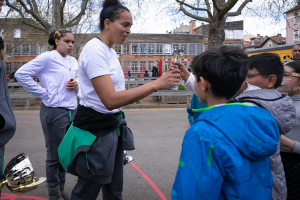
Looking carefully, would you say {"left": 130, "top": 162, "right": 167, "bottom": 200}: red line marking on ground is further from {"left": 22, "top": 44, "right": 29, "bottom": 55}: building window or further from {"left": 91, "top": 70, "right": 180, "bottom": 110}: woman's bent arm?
{"left": 22, "top": 44, "right": 29, "bottom": 55}: building window

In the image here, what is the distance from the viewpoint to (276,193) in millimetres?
1571

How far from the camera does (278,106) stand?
1569mm

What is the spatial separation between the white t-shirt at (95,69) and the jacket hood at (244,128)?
841mm

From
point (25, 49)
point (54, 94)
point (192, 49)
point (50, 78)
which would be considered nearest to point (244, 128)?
point (54, 94)

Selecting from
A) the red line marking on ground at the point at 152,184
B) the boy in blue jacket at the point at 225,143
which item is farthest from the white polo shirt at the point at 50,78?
the boy in blue jacket at the point at 225,143

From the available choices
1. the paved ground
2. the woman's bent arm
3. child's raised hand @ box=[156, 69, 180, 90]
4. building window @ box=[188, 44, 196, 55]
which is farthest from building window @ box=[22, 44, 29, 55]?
child's raised hand @ box=[156, 69, 180, 90]

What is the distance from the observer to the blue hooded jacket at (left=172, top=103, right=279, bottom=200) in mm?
1123

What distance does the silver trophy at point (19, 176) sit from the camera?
1.69 metres

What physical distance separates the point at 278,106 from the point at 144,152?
12.8ft

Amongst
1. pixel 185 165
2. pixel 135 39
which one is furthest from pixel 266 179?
pixel 135 39

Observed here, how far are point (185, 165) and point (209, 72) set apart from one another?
493 mm

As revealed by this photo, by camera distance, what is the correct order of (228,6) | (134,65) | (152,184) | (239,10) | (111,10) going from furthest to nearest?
(134,65) < (239,10) < (228,6) < (152,184) < (111,10)

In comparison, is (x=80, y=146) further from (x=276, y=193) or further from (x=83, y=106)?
(x=276, y=193)

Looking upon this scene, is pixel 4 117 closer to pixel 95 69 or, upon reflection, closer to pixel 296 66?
pixel 95 69
